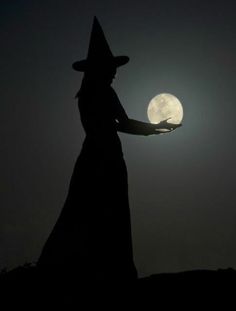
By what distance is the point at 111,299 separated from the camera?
502 centimetres

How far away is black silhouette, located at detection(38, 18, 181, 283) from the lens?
5.16m

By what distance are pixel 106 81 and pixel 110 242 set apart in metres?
2.59

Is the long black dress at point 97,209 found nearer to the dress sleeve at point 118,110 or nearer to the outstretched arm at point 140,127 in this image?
the dress sleeve at point 118,110

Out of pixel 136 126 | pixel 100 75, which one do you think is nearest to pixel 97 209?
pixel 136 126

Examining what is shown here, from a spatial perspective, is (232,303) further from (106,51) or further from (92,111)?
(106,51)

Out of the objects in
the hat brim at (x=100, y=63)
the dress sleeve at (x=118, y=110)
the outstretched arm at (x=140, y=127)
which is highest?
the hat brim at (x=100, y=63)

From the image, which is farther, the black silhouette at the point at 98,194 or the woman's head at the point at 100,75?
the woman's head at the point at 100,75

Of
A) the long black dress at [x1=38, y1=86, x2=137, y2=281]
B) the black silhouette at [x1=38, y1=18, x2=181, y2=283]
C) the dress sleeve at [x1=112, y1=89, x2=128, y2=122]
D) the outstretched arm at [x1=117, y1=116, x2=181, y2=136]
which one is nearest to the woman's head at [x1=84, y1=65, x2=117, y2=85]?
the black silhouette at [x1=38, y1=18, x2=181, y2=283]

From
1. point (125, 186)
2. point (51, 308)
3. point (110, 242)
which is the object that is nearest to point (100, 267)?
point (110, 242)

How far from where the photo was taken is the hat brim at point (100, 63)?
20.2 feet

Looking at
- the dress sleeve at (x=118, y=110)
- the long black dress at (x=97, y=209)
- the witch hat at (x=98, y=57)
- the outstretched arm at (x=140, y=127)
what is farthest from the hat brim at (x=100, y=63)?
the outstretched arm at (x=140, y=127)

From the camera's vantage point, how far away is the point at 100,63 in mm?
6148

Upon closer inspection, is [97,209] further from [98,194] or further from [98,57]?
[98,57]

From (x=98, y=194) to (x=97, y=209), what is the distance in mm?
233
